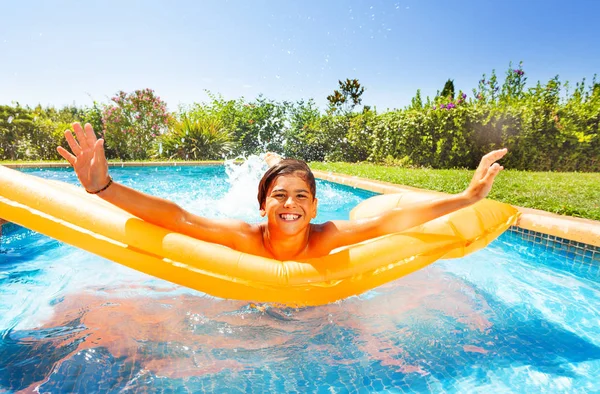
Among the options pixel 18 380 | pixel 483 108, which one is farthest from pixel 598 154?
pixel 18 380

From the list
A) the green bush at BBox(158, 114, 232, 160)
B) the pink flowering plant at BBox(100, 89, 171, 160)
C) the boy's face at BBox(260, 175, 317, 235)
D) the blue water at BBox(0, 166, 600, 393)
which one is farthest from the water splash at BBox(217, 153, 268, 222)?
the pink flowering plant at BBox(100, 89, 171, 160)

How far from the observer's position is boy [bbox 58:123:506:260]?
2.11 m

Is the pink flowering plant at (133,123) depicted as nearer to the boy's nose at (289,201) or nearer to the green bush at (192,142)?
the green bush at (192,142)

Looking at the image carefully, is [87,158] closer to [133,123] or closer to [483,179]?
[483,179]

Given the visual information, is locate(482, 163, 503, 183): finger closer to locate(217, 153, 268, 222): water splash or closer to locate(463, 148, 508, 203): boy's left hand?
locate(463, 148, 508, 203): boy's left hand

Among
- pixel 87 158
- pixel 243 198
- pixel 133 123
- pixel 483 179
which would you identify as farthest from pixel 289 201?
pixel 133 123

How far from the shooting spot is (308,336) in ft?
7.72

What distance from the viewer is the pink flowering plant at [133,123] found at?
46.1 feet

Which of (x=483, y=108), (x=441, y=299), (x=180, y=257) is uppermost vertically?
(x=483, y=108)

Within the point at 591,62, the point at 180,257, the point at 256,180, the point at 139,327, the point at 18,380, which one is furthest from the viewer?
the point at 591,62

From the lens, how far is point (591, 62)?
15.7 metres

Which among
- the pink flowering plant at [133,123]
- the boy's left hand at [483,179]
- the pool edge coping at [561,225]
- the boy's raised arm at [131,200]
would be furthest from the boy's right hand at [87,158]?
the pink flowering plant at [133,123]

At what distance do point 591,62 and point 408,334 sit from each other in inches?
716

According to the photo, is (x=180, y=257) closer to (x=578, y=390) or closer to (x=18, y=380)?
(x=18, y=380)
